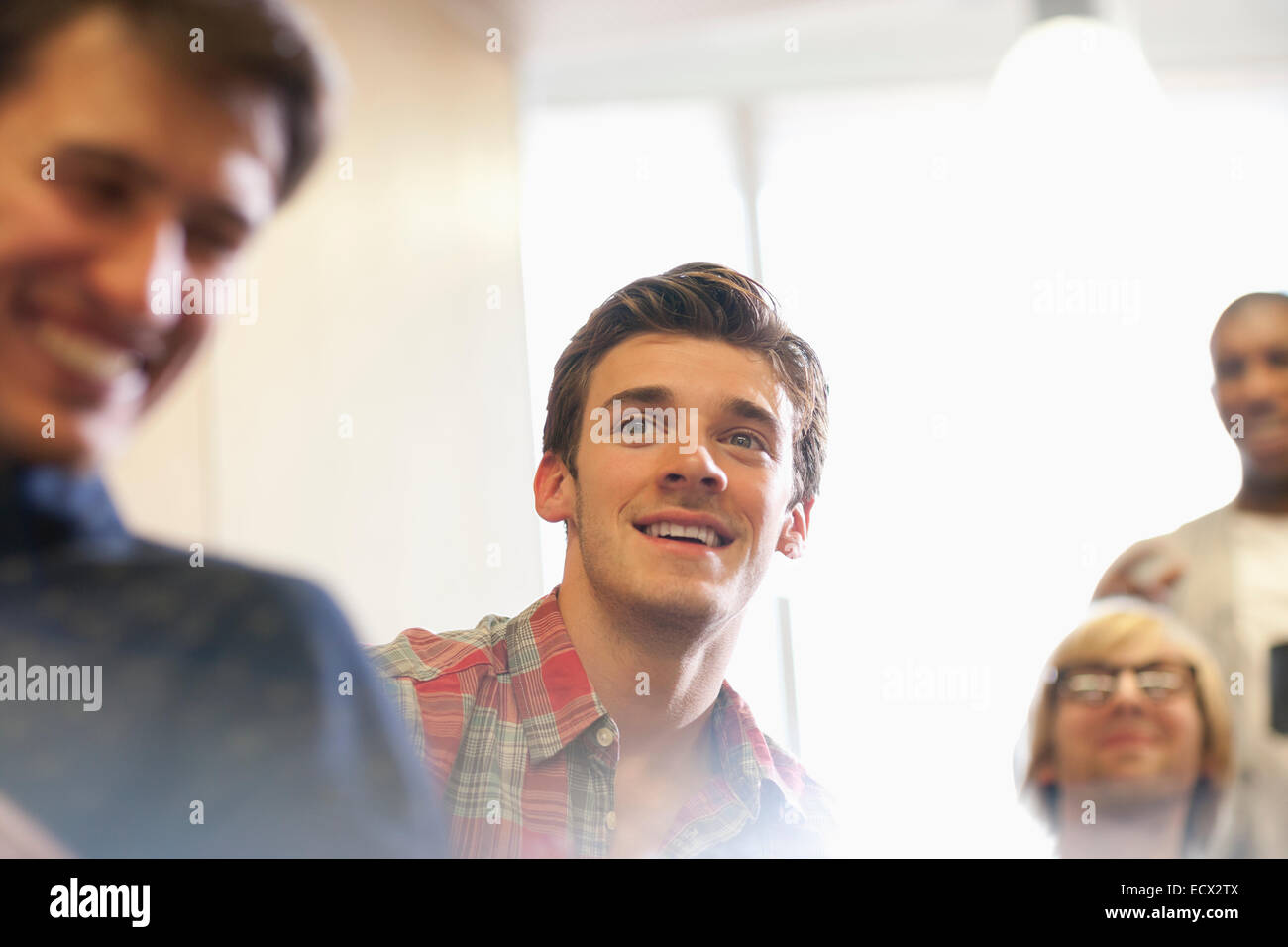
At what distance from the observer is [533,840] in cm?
151

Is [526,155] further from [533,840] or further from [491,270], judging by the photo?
Answer: [533,840]

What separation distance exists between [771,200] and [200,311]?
837 mm

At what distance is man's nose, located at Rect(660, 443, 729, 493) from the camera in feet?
5.10

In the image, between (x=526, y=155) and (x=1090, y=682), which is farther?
(x=526, y=155)

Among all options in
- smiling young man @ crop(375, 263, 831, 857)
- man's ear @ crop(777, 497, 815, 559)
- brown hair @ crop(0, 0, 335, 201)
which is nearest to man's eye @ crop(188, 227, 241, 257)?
brown hair @ crop(0, 0, 335, 201)

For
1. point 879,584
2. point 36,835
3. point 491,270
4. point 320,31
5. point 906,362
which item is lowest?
point 36,835

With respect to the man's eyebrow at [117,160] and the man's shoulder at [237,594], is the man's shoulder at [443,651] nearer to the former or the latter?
the man's shoulder at [237,594]

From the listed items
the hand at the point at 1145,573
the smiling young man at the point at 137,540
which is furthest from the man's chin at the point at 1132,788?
the smiling young man at the point at 137,540

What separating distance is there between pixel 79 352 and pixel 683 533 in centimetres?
77

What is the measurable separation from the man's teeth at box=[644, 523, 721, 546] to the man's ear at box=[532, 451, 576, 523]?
13 centimetres

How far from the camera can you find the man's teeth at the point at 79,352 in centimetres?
133
